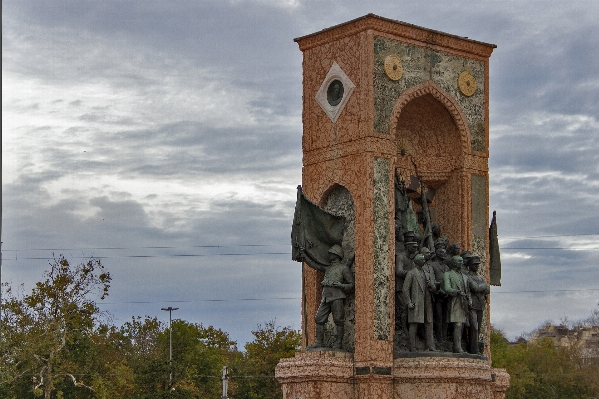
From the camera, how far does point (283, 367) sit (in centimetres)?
2125

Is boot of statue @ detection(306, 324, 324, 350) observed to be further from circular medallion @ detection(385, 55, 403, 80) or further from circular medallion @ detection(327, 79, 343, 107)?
circular medallion @ detection(385, 55, 403, 80)

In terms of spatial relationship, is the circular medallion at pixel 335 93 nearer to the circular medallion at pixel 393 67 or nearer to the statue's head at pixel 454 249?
the circular medallion at pixel 393 67

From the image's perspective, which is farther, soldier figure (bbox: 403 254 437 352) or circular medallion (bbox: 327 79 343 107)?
circular medallion (bbox: 327 79 343 107)

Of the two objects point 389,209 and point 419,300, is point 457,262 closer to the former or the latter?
point 419,300

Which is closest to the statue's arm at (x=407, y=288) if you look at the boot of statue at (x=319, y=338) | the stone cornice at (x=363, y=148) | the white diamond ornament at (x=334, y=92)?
the boot of statue at (x=319, y=338)

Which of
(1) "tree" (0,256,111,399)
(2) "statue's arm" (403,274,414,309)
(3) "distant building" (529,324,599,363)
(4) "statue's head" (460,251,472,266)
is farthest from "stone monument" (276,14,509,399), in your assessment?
(3) "distant building" (529,324,599,363)

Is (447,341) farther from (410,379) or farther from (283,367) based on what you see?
(283,367)

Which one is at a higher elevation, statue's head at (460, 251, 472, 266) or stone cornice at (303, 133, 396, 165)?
stone cornice at (303, 133, 396, 165)

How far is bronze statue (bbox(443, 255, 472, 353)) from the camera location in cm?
2178

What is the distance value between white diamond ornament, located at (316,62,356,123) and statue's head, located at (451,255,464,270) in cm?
309

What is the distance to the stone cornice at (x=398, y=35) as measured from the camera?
22197 millimetres

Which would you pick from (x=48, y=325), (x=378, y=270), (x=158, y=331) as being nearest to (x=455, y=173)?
(x=378, y=270)

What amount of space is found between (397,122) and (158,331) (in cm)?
4516

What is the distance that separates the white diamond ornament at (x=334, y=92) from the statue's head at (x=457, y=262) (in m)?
3.09
